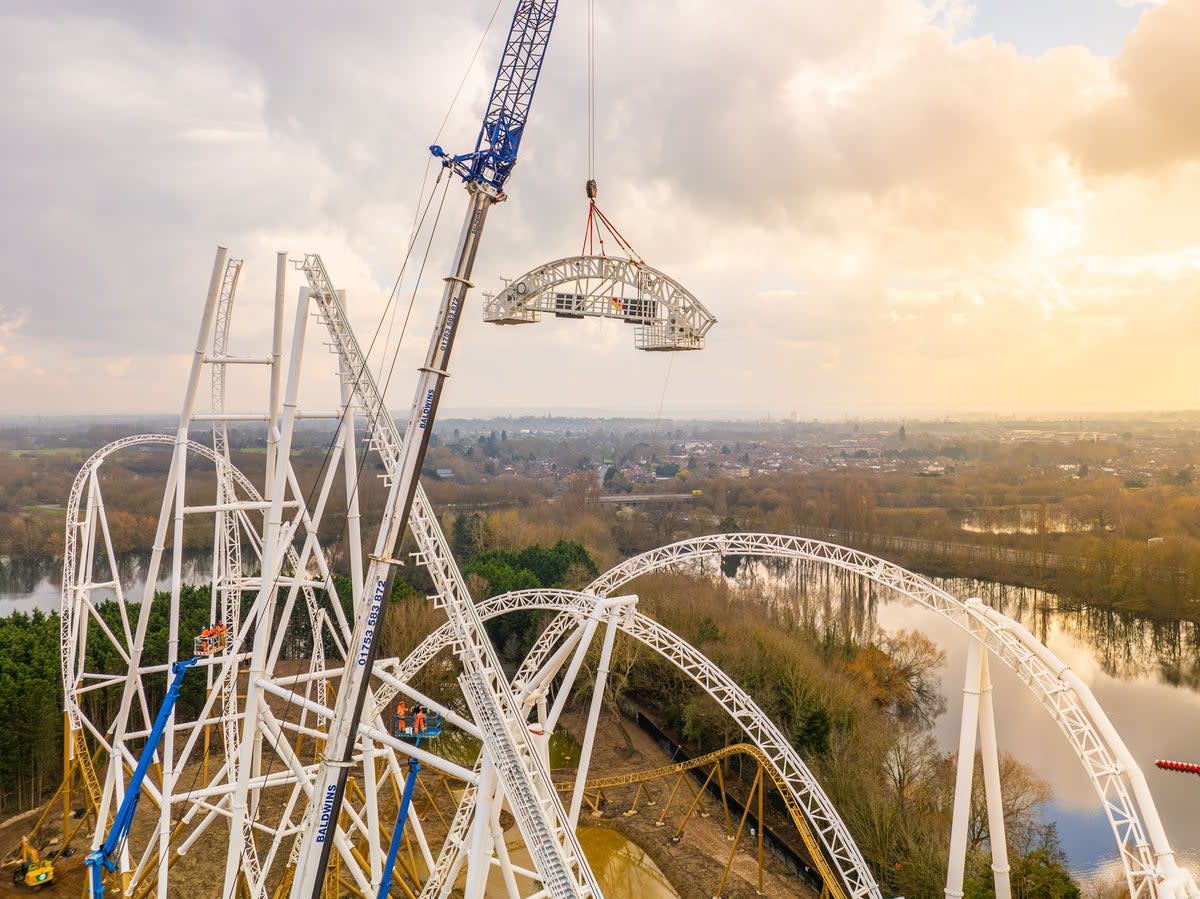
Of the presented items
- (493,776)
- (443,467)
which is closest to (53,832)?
(493,776)

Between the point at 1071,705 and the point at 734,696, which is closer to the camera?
the point at 1071,705

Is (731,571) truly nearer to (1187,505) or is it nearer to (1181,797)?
(1187,505)

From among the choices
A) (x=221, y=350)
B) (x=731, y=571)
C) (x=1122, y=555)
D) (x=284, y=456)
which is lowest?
(x=731, y=571)

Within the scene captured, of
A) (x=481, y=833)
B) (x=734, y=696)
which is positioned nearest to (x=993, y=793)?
(x=734, y=696)

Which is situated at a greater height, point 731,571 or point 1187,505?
point 1187,505

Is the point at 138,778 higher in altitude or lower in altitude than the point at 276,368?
lower

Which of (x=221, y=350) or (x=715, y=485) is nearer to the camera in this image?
(x=221, y=350)

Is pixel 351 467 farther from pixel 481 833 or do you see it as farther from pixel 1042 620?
pixel 1042 620

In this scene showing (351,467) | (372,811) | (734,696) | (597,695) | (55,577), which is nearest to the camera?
(351,467)
